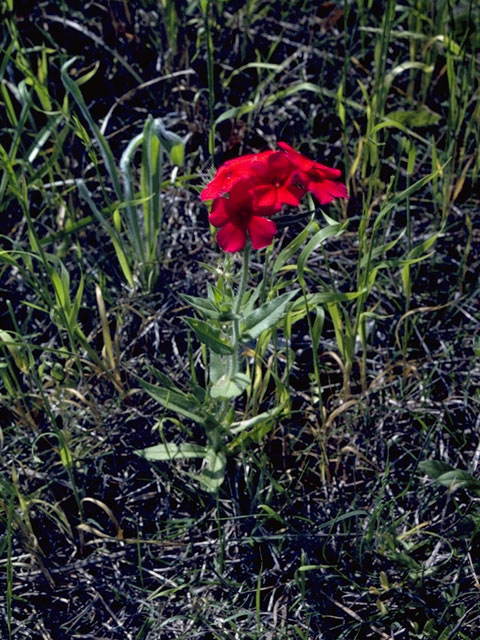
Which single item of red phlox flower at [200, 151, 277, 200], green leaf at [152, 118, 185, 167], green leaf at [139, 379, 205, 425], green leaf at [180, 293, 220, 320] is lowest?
green leaf at [139, 379, 205, 425]

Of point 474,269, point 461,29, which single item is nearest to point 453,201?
point 474,269

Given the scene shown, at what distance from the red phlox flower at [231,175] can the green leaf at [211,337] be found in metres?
0.25

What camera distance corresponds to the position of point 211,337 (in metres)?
1.47

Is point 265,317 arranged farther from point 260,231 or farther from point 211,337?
point 260,231

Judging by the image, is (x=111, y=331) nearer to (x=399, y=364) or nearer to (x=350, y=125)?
(x=399, y=364)

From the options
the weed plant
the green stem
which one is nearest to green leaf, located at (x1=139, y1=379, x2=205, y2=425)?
the weed plant

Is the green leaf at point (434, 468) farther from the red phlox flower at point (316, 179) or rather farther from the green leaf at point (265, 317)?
the red phlox flower at point (316, 179)

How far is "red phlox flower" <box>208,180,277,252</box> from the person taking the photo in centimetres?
128

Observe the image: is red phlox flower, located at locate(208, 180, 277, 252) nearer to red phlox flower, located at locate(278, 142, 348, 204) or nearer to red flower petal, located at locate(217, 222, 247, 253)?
red flower petal, located at locate(217, 222, 247, 253)

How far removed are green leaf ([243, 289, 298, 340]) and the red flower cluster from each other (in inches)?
8.7

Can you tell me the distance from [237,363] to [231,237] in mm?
379

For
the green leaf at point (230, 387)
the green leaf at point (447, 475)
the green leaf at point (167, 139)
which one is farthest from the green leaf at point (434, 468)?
the green leaf at point (167, 139)

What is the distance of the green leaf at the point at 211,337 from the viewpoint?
1440 millimetres

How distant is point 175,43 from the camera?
239cm
